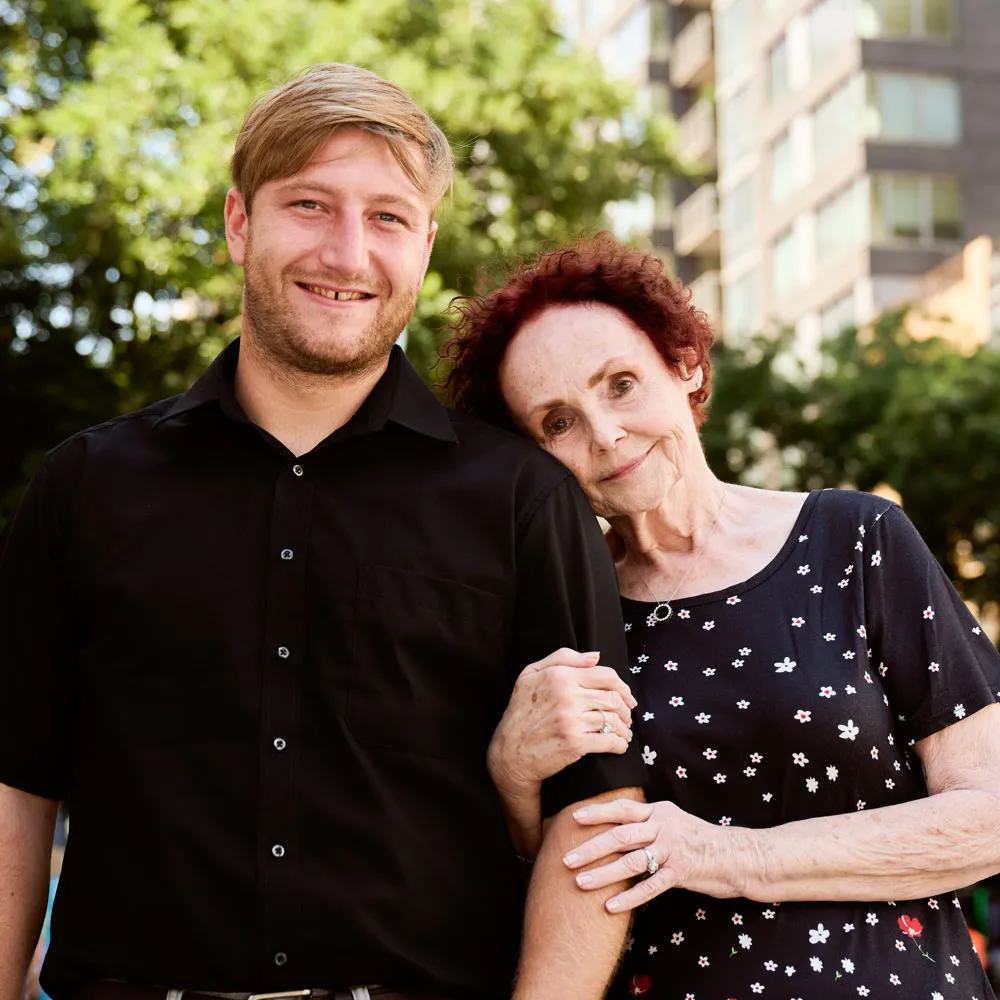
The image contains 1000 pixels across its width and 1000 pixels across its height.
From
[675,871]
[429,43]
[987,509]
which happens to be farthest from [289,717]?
[987,509]

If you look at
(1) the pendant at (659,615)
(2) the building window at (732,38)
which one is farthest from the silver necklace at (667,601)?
(2) the building window at (732,38)

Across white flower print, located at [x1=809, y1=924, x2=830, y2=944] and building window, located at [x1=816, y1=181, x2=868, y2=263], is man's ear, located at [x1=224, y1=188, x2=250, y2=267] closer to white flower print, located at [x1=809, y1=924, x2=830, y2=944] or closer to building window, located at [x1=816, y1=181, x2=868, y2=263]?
white flower print, located at [x1=809, y1=924, x2=830, y2=944]

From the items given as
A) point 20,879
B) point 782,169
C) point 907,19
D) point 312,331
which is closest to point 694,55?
point 782,169

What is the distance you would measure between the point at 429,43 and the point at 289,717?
12849 mm

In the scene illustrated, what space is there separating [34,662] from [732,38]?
3836cm

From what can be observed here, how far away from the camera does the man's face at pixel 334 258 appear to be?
272 cm

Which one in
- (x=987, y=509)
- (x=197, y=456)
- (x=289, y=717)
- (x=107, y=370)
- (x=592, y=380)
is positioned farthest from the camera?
(x=987, y=509)

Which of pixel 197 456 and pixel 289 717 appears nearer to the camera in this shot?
pixel 289 717

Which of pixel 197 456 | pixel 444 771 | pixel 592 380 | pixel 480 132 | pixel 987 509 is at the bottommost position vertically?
pixel 444 771

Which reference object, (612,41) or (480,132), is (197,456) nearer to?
(480,132)

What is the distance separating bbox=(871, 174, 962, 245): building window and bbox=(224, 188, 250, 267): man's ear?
2996 cm

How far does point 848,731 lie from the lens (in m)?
2.81

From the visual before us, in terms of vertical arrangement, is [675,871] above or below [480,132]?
below

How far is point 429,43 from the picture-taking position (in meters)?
14.4
